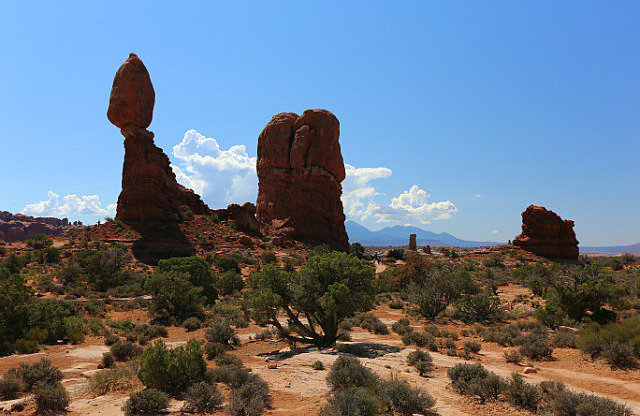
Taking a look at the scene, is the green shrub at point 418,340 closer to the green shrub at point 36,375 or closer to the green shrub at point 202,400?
the green shrub at point 202,400

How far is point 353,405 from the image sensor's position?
6.21 m

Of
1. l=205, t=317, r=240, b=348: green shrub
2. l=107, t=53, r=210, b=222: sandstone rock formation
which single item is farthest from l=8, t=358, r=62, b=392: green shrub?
l=107, t=53, r=210, b=222: sandstone rock formation

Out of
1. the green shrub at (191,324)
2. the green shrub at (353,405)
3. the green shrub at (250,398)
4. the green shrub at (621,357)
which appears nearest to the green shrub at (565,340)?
the green shrub at (621,357)

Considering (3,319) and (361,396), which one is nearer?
(361,396)

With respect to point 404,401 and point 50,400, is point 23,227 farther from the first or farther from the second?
point 404,401

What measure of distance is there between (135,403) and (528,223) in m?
59.0

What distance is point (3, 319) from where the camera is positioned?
39.7ft

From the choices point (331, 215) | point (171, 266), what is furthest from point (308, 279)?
point (331, 215)

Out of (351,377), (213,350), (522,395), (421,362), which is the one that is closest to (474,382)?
(522,395)

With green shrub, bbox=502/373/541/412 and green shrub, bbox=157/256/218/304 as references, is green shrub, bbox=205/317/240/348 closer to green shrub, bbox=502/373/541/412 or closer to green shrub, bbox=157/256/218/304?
green shrub, bbox=157/256/218/304

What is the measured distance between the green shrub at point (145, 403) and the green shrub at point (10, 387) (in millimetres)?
2964

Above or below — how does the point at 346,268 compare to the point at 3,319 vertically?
above

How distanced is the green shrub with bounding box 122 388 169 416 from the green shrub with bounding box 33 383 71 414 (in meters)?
1.32

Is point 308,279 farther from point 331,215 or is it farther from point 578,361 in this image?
point 331,215
